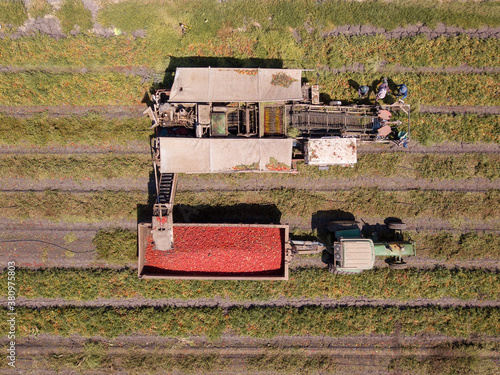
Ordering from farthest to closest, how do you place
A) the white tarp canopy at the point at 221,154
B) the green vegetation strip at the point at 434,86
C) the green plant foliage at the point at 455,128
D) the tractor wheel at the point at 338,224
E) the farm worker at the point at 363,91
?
the green vegetation strip at the point at 434,86 < the green plant foliage at the point at 455,128 < the farm worker at the point at 363,91 < the tractor wheel at the point at 338,224 < the white tarp canopy at the point at 221,154

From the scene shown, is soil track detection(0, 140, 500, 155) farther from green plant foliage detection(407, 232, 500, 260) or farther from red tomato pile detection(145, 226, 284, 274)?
red tomato pile detection(145, 226, 284, 274)

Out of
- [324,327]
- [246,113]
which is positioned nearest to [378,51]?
[246,113]

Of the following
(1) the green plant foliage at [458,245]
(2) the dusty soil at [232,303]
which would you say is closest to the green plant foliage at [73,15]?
(2) the dusty soil at [232,303]

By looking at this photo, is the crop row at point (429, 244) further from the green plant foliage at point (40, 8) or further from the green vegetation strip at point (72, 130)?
the green plant foliage at point (40, 8)

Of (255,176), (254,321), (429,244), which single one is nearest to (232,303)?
(254,321)

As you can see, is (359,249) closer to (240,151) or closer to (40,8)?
(240,151)
